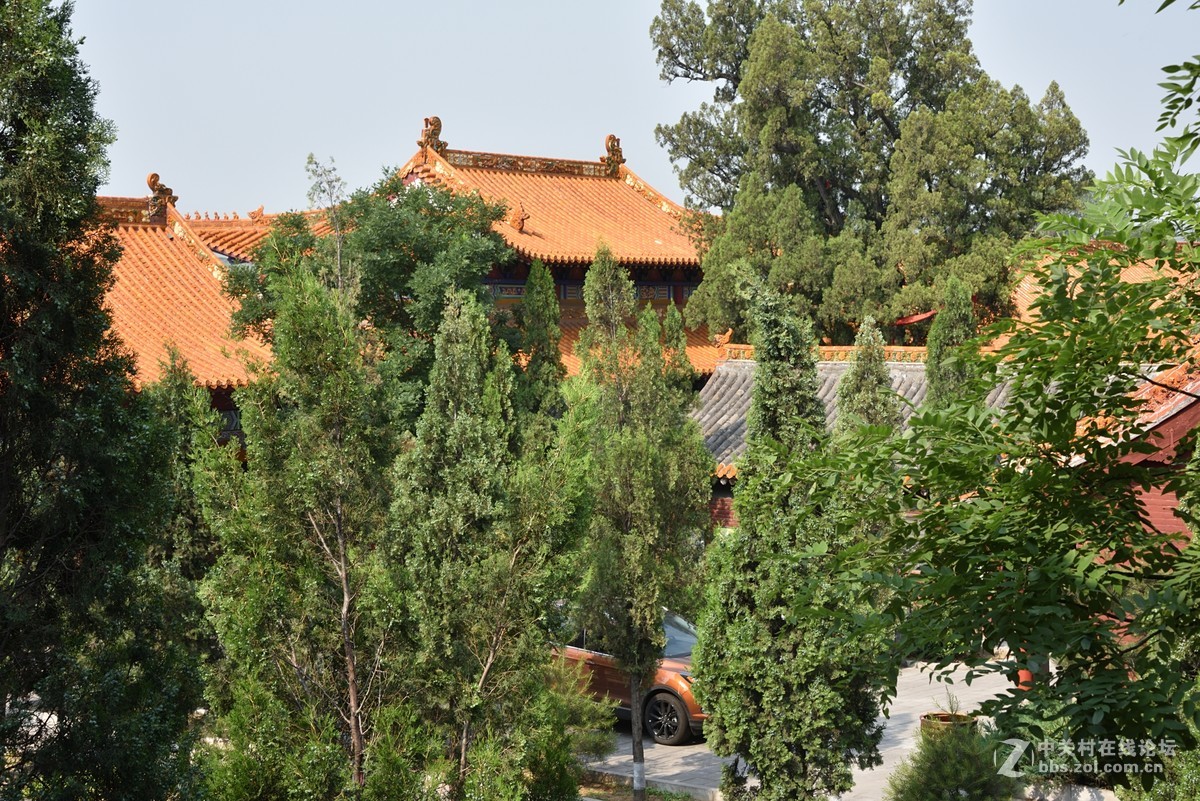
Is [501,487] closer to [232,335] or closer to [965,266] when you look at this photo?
[232,335]

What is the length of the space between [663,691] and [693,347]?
1082 centimetres

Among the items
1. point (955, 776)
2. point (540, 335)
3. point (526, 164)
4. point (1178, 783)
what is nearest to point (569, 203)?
point (526, 164)

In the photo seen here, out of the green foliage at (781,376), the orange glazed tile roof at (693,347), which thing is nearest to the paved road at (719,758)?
the green foliage at (781,376)

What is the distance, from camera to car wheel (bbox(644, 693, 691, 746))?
13211 mm

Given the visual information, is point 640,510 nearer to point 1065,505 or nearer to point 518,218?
point 1065,505

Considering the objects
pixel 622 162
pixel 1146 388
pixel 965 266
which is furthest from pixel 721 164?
pixel 1146 388

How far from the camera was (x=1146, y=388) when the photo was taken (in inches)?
442

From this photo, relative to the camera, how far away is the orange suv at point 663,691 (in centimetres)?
1313

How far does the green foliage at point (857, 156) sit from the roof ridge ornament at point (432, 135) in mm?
5095

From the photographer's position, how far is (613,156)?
26641 millimetres

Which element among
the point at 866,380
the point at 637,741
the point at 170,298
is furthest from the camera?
the point at 170,298

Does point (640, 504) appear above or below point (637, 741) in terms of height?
above

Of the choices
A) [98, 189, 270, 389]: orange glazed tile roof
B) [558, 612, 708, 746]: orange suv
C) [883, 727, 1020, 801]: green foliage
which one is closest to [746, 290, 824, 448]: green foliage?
[883, 727, 1020, 801]: green foliage

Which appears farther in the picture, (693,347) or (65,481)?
(693,347)
